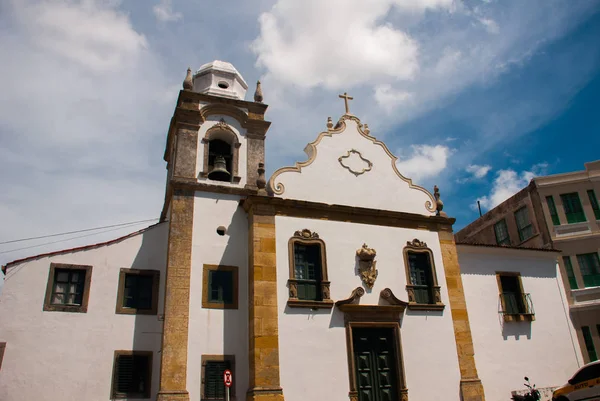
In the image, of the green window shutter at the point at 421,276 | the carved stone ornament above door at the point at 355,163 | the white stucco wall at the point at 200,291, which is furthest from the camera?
the carved stone ornament above door at the point at 355,163

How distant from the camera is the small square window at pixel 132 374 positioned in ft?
46.6

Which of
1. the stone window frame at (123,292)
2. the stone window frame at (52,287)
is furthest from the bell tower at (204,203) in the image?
the stone window frame at (52,287)

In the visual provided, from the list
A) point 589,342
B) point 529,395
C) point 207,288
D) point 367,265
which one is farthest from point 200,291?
point 589,342

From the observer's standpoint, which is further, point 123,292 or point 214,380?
point 123,292

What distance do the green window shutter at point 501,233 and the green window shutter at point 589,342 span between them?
5809mm

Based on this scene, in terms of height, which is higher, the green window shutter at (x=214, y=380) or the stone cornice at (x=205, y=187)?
the stone cornice at (x=205, y=187)

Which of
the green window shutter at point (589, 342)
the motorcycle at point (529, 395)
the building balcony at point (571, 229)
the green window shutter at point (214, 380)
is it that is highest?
the building balcony at point (571, 229)

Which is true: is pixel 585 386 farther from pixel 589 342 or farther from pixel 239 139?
pixel 239 139

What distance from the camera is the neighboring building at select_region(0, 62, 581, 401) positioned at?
46.9 feet

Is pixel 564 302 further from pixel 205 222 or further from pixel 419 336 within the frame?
pixel 205 222

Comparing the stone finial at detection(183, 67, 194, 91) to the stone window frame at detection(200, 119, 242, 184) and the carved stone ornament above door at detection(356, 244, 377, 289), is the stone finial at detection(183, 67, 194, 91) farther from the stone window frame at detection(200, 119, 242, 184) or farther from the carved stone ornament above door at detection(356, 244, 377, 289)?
the carved stone ornament above door at detection(356, 244, 377, 289)

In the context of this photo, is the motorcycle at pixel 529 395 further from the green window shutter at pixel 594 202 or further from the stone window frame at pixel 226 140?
the stone window frame at pixel 226 140

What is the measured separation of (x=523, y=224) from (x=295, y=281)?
13.7 m

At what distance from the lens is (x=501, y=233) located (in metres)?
25.8
